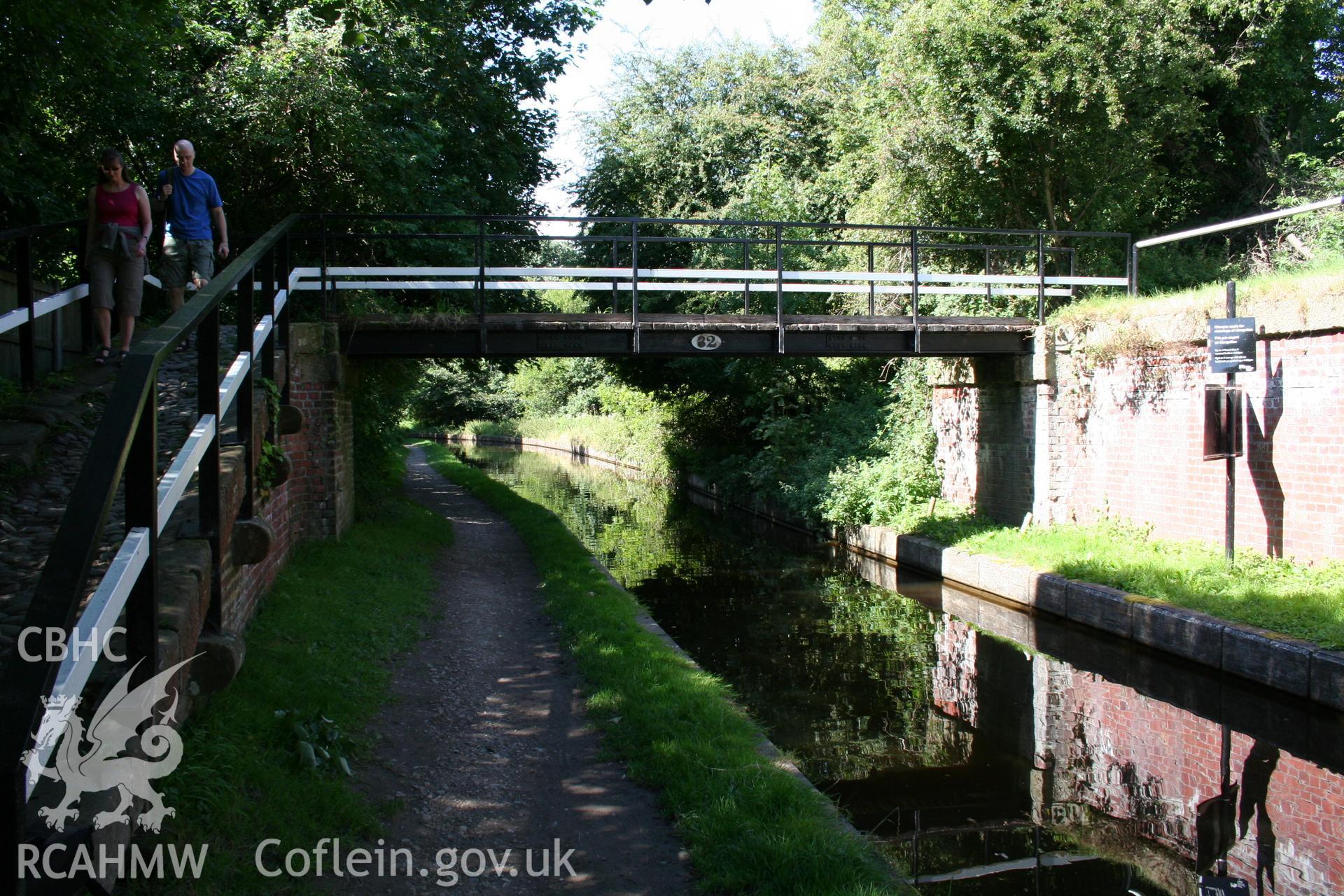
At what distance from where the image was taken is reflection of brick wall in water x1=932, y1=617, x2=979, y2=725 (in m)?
7.46

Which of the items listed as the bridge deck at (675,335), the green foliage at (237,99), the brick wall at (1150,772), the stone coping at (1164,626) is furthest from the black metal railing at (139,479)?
the stone coping at (1164,626)

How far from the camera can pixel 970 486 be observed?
1455 cm

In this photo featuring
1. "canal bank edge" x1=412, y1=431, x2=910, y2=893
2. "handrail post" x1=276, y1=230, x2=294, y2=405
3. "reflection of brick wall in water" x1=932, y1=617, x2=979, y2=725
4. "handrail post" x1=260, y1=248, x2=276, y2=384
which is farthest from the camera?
"handrail post" x1=276, y1=230, x2=294, y2=405

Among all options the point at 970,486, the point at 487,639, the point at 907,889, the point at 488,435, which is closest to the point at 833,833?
the point at 907,889

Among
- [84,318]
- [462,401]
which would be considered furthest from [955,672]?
[462,401]

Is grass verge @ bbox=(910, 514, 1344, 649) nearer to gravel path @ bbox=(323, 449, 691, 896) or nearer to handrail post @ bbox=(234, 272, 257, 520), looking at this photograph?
gravel path @ bbox=(323, 449, 691, 896)

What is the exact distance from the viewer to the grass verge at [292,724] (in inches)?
136

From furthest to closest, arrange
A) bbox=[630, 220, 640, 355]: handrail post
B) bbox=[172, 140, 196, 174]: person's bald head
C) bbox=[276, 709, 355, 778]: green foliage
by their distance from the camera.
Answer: bbox=[630, 220, 640, 355]: handrail post → bbox=[172, 140, 196, 174]: person's bald head → bbox=[276, 709, 355, 778]: green foliage

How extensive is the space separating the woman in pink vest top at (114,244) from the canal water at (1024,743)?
A: 5338mm

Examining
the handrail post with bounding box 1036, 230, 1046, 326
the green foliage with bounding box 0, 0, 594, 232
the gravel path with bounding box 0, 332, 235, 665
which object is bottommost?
the gravel path with bounding box 0, 332, 235, 665

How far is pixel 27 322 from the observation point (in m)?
5.87

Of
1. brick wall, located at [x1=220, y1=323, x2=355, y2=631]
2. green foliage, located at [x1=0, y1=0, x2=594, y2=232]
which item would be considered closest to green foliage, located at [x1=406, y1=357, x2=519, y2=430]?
green foliage, located at [x1=0, y1=0, x2=594, y2=232]

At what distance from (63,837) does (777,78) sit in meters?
25.9

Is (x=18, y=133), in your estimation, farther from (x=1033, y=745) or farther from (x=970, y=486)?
(x=970, y=486)
